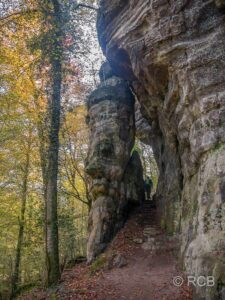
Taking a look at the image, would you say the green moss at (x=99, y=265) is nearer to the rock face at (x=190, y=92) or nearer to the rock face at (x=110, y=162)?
the rock face at (x=110, y=162)

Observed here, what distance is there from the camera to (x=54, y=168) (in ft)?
33.6

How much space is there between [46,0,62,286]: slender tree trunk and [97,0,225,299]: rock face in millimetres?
2607

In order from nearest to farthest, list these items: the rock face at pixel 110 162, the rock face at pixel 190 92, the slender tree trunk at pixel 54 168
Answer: the rock face at pixel 190 92
the slender tree trunk at pixel 54 168
the rock face at pixel 110 162

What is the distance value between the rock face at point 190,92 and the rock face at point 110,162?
276 centimetres

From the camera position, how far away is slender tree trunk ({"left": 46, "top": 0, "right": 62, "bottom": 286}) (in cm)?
934

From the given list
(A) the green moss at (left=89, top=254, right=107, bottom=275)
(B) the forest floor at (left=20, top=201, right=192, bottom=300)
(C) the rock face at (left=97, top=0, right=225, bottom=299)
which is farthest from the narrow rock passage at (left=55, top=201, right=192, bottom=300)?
(C) the rock face at (left=97, top=0, right=225, bottom=299)

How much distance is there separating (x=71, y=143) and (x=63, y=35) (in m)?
7.78

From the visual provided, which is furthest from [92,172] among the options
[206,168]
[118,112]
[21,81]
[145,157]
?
[145,157]

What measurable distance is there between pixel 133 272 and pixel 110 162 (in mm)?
5548

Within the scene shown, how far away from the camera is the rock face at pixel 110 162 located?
12.7m

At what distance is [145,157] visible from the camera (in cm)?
2592

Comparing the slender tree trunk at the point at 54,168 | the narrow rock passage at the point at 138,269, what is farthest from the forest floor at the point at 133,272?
the slender tree trunk at the point at 54,168

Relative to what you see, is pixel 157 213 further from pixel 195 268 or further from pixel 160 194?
pixel 195 268

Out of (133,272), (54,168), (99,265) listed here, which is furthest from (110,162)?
(133,272)
